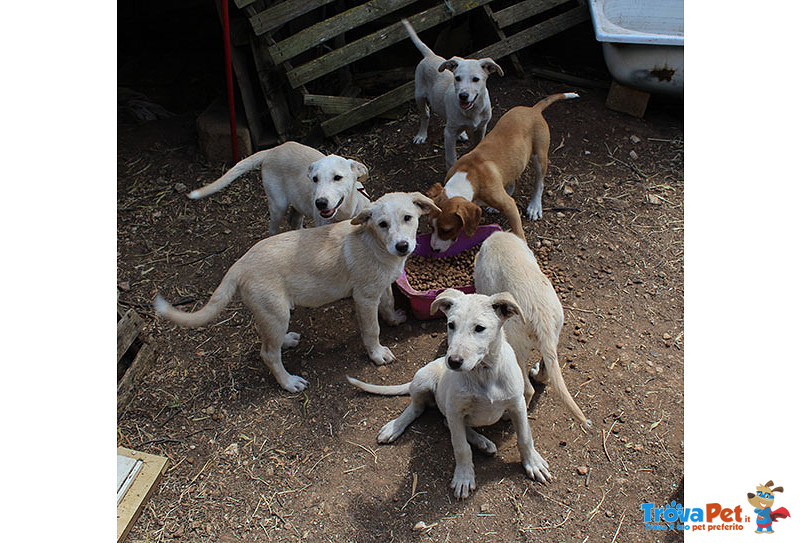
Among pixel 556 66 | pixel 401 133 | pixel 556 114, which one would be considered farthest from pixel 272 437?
pixel 556 66

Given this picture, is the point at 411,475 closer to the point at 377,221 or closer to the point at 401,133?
the point at 377,221

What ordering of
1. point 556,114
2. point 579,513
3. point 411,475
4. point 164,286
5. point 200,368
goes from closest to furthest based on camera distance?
point 579,513 < point 411,475 < point 200,368 < point 164,286 < point 556,114

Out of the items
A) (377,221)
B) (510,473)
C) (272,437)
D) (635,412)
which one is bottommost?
(635,412)

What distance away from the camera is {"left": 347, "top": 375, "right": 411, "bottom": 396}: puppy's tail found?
471cm

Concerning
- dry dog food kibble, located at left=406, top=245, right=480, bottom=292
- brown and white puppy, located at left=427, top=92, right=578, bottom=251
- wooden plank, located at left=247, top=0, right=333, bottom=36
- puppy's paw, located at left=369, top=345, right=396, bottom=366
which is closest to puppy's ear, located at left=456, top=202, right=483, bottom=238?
brown and white puppy, located at left=427, top=92, right=578, bottom=251

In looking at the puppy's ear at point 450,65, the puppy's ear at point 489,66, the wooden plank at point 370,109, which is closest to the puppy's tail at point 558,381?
the puppy's ear at point 489,66

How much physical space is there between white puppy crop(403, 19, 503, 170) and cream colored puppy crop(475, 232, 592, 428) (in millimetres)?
2150

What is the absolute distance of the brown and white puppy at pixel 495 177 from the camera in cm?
545

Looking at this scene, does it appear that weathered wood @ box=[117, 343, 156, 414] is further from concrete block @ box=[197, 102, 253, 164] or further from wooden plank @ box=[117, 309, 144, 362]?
concrete block @ box=[197, 102, 253, 164]

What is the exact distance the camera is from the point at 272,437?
462cm

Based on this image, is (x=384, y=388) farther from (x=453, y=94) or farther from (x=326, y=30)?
(x=326, y=30)

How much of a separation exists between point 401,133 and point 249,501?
474 centimetres

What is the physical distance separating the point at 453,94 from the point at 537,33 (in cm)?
219

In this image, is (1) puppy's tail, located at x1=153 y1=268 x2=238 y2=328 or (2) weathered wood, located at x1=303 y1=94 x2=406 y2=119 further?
(2) weathered wood, located at x1=303 y1=94 x2=406 y2=119
